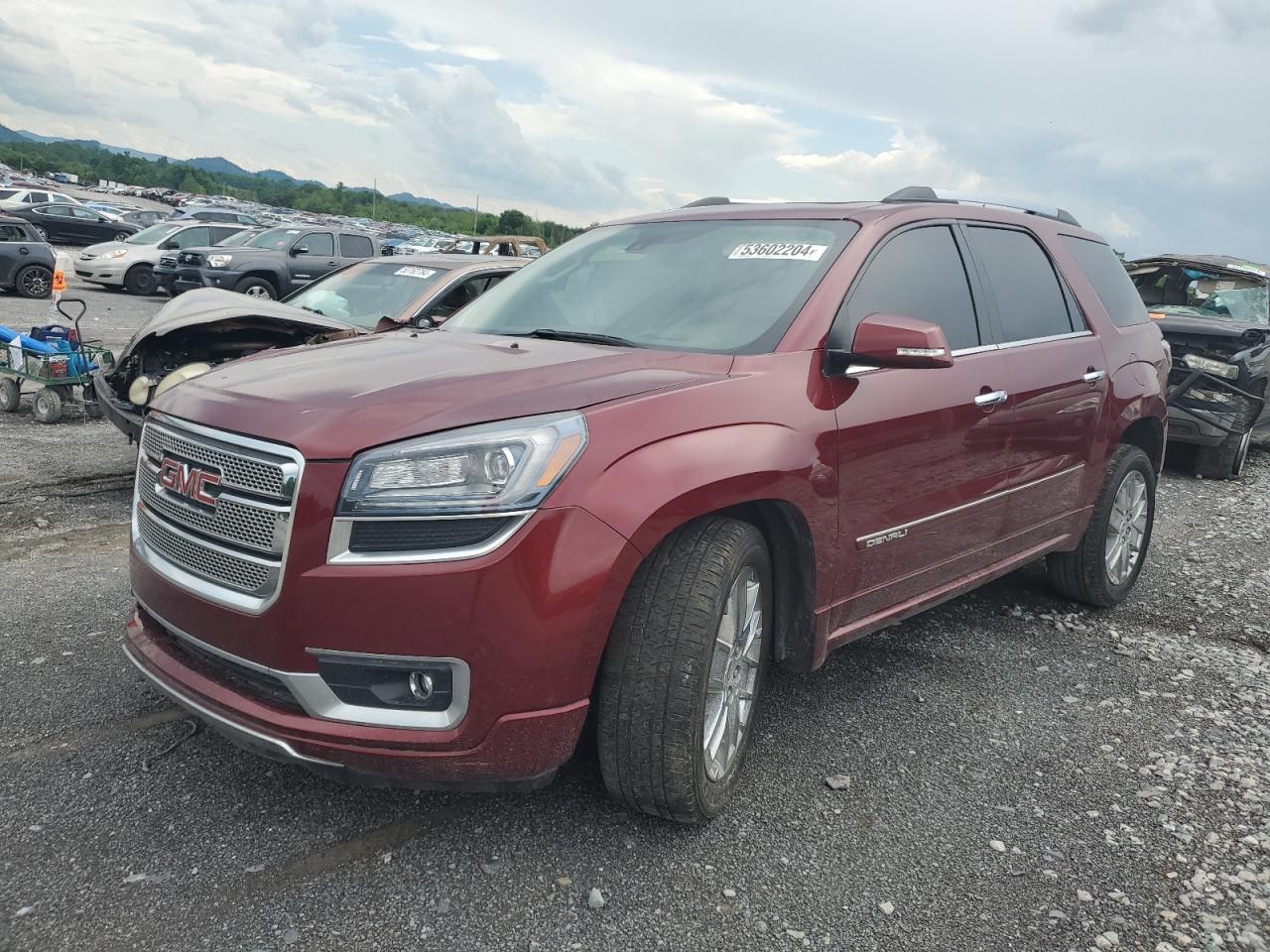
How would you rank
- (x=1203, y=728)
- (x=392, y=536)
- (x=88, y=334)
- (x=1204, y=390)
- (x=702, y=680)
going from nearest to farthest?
(x=392, y=536), (x=702, y=680), (x=1203, y=728), (x=1204, y=390), (x=88, y=334)

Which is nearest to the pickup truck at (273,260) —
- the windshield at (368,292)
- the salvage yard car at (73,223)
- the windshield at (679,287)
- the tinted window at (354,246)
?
the tinted window at (354,246)

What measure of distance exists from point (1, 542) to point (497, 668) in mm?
4029

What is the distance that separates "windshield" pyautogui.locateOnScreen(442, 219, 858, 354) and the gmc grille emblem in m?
1.27

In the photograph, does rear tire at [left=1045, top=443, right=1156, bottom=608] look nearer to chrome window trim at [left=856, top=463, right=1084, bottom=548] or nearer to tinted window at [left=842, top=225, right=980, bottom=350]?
chrome window trim at [left=856, top=463, right=1084, bottom=548]

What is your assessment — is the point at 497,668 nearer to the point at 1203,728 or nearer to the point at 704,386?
the point at 704,386

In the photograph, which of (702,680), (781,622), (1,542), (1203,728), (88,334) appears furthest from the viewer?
(88,334)

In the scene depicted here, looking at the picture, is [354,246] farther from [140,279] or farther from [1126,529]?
[1126,529]

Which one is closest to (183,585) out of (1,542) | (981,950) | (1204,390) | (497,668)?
(497,668)

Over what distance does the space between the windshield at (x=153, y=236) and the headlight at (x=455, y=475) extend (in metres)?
21.6

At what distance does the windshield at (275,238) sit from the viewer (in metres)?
17.9

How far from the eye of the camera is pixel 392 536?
7.68 feet

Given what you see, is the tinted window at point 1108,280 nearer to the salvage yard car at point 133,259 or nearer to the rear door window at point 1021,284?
the rear door window at point 1021,284

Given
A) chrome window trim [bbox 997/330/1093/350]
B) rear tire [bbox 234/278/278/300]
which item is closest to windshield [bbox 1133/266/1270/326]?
chrome window trim [bbox 997/330/1093/350]

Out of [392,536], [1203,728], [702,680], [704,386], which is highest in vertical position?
[704,386]
